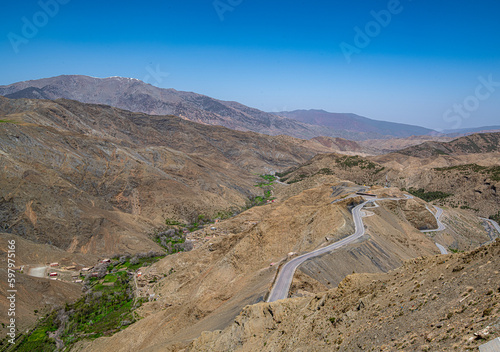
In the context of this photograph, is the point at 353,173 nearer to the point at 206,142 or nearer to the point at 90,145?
the point at 206,142

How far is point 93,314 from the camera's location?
149 feet

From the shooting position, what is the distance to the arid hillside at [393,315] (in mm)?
10867

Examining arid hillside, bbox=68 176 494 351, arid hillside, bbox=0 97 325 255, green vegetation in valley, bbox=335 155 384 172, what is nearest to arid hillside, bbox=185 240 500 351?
arid hillside, bbox=68 176 494 351

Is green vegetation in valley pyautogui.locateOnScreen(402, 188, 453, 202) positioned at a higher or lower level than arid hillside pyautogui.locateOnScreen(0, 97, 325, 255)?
lower

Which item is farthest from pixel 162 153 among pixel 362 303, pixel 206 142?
pixel 362 303

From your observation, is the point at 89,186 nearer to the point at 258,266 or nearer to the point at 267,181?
the point at 258,266

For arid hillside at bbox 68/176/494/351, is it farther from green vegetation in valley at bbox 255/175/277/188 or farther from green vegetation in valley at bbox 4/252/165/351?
green vegetation in valley at bbox 255/175/277/188

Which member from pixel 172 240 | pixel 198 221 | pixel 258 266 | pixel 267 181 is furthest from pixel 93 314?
pixel 267 181

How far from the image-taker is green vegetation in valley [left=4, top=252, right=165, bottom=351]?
3941 centimetres

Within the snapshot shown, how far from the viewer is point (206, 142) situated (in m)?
188

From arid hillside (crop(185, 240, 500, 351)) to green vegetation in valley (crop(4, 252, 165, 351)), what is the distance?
83.0 ft

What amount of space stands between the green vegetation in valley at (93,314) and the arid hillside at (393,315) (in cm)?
2529

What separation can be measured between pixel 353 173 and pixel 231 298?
11439 cm

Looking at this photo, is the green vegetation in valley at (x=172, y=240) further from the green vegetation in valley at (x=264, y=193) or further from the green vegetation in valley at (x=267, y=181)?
the green vegetation in valley at (x=267, y=181)
